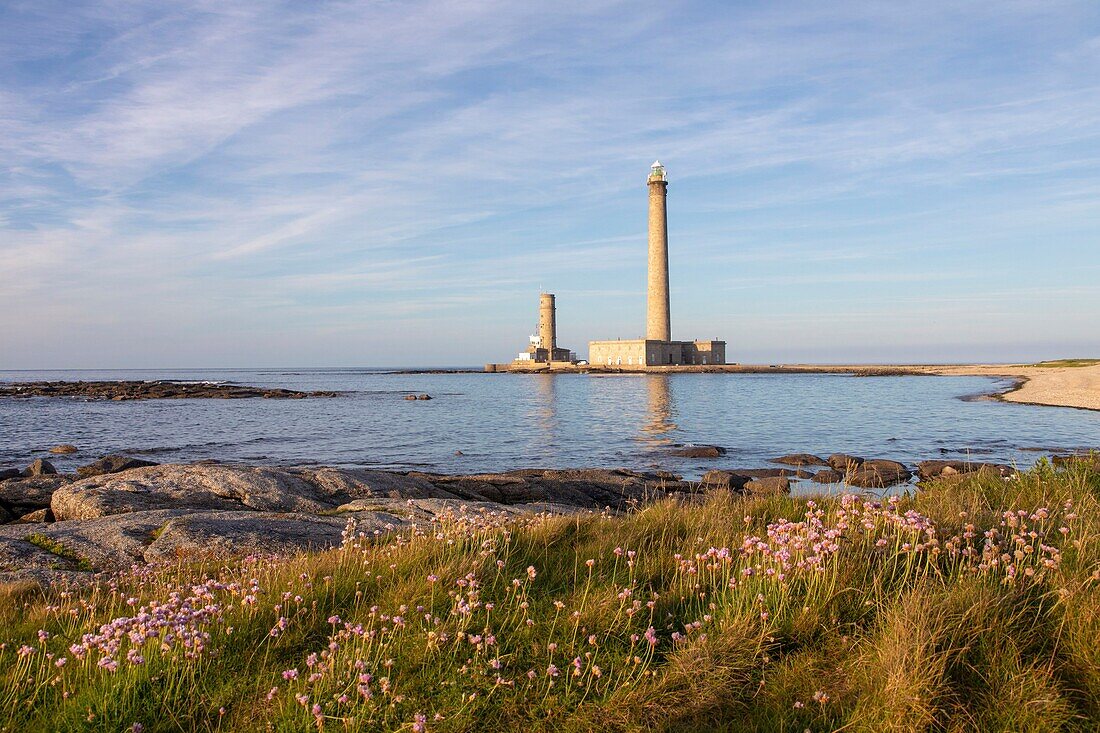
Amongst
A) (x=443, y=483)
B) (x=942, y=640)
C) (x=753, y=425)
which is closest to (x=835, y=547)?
(x=942, y=640)

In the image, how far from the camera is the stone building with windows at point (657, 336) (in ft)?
332

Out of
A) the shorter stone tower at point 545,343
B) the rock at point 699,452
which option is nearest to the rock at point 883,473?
the rock at point 699,452

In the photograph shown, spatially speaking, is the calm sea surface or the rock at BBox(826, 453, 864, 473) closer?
the rock at BBox(826, 453, 864, 473)

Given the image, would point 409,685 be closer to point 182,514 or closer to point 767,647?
point 767,647

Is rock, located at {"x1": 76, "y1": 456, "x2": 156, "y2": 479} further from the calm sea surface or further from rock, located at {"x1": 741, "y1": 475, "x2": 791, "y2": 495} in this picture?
rock, located at {"x1": 741, "y1": 475, "x2": 791, "y2": 495}

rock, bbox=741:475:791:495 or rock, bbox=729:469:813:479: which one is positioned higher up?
rock, bbox=741:475:791:495

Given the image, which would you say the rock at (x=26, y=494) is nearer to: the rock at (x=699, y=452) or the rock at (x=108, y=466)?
the rock at (x=108, y=466)

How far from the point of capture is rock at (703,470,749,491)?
1716 cm

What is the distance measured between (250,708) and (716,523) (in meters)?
4.37

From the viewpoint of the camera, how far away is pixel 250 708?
3807 mm

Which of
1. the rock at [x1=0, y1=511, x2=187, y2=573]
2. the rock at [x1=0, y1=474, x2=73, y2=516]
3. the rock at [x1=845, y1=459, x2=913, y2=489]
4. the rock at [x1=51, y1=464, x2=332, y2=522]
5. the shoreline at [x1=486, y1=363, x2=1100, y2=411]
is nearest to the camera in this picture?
the rock at [x1=0, y1=511, x2=187, y2=573]

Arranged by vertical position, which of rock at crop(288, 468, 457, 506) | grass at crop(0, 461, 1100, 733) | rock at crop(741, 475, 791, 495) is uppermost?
grass at crop(0, 461, 1100, 733)

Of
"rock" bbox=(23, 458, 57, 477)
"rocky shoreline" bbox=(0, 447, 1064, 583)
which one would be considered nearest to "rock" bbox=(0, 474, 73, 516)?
"rocky shoreline" bbox=(0, 447, 1064, 583)

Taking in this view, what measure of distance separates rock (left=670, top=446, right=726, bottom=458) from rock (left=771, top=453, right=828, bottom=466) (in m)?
2.32
